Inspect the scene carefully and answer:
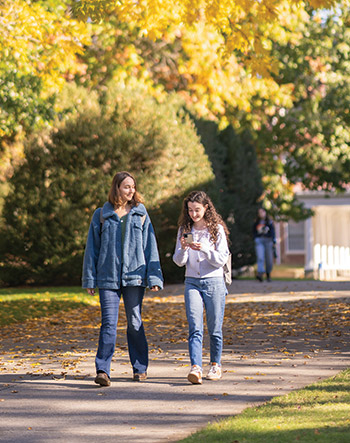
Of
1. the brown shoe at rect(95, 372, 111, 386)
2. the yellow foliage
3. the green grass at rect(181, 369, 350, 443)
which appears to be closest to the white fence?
the yellow foliage

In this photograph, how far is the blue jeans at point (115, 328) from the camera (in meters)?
8.16

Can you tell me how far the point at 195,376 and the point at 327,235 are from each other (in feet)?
99.8

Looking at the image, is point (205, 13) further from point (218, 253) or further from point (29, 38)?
point (218, 253)

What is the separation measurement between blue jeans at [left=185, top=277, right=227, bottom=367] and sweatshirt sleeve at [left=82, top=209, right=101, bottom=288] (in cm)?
86

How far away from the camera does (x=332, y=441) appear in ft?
18.0

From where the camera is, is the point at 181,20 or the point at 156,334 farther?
the point at 181,20

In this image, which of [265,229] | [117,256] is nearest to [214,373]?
[117,256]

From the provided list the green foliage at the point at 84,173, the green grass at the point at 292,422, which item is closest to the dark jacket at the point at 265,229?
the green foliage at the point at 84,173

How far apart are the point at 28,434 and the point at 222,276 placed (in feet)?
9.31

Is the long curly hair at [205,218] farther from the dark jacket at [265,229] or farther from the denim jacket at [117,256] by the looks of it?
the dark jacket at [265,229]

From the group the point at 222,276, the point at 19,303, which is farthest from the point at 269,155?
the point at 222,276

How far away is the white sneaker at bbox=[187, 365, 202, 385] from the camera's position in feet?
26.1

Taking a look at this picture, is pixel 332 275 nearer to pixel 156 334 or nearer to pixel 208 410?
pixel 156 334

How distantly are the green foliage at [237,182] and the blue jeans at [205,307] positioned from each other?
632 inches
